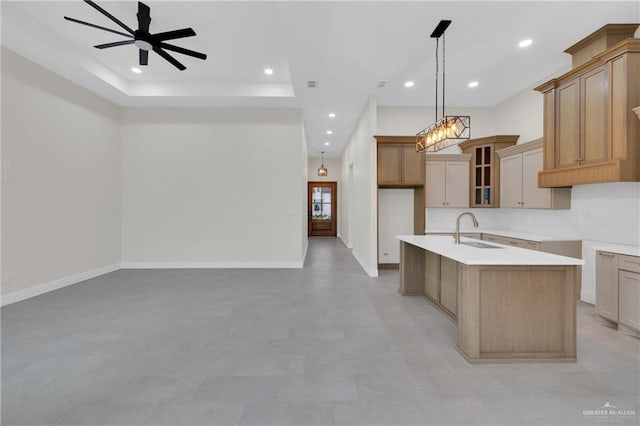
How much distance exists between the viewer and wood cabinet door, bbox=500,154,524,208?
15.9 ft

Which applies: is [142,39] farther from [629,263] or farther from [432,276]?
[629,263]

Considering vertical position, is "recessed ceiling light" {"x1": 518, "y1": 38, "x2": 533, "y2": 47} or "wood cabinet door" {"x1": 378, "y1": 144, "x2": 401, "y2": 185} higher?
"recessed ceiling light" {"x1": 518, "y1": 38, "x2": 533, "y2": 47}

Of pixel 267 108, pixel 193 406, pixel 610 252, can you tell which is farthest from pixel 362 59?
pixel 193 406

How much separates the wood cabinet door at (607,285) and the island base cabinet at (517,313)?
A: 47.4 inches

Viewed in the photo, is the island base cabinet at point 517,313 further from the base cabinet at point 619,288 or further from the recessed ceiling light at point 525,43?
the recessed ceiling light at point 525,43

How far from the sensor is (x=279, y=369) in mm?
2250

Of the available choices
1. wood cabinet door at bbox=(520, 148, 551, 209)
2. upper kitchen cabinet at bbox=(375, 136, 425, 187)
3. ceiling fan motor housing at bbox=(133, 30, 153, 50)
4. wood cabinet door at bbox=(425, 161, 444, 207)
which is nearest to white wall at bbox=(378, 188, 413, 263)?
Answer: wood cabinet door at bbox=(425, 161, 444, 207)

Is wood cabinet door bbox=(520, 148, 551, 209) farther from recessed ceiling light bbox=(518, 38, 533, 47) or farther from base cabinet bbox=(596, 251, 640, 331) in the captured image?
recessed ceiling light bbox=(518, 38, 533, 47)

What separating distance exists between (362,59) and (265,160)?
9.69 ft

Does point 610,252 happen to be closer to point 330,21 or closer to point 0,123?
point 330,21

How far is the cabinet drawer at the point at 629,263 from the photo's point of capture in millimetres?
2763

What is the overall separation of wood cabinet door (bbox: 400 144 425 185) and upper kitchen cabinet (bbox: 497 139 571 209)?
1439 millimetres

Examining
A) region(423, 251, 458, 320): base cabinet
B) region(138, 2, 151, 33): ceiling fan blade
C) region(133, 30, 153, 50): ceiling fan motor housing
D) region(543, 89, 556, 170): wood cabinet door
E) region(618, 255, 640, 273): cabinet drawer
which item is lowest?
region(423, 251, 458, 320): base cabinet

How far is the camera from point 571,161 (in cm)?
360
